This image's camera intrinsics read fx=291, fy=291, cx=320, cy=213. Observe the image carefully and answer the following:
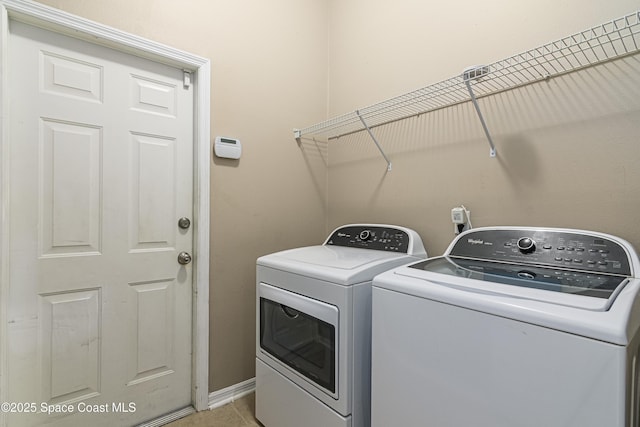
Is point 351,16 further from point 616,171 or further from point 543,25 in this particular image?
point 616,171

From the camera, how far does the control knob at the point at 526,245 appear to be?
1.11 m

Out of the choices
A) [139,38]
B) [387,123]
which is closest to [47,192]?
[139,38]

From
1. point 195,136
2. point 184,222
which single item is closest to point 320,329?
point 184,222

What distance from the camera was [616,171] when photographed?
1078 millimetres

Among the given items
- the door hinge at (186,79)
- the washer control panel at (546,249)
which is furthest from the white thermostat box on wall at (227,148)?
→ the washer control panel at (546,249)

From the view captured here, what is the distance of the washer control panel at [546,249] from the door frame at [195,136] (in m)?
1.35

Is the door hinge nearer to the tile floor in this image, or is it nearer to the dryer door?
the dryer door

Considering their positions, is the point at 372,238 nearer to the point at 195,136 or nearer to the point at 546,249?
the point at 546,249

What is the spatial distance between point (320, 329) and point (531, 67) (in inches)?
55.8

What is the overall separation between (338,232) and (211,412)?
4.23 ft

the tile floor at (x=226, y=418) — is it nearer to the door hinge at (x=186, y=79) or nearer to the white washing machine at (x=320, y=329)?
the white washing machine at (x=320, y=329)

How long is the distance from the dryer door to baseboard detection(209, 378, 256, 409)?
0.52 m

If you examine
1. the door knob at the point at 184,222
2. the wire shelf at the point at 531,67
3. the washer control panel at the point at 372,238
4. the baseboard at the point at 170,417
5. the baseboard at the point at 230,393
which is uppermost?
the wire shelf at the point at 531,67

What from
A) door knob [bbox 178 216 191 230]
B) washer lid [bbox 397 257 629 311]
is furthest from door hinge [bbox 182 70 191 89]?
washer lid [bbox 397 257 629 311]
